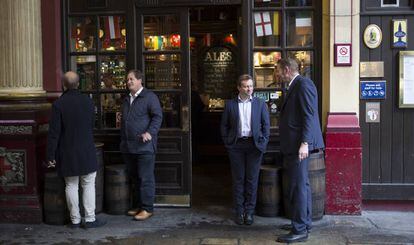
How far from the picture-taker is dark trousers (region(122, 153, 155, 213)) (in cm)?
670

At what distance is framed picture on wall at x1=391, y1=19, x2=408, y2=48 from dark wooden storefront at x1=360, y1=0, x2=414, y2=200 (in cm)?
5

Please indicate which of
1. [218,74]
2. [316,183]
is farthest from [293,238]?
[218,74]

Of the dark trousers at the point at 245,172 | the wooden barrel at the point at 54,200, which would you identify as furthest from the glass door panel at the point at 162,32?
the wooden barrel at the point at 54,200

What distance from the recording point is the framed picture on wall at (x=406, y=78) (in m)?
6.72

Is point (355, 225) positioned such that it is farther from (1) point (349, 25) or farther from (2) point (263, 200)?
(1) point (349, 25)

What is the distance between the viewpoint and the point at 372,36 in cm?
676

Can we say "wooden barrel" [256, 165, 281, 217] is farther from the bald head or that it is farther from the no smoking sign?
the bald head

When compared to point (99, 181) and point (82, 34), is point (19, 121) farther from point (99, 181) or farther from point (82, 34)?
point (82, 34)

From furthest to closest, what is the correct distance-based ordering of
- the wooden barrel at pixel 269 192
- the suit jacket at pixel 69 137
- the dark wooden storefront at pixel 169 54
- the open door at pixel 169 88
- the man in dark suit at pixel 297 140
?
1. the open door at pixel 169 88
2. the dark wooden storefront at pixel 169 54
3. the wooden barrel at pixel 269 192
4. the suit jacket at pixel 69 137
5. the man in dark suit at pixel 297 140

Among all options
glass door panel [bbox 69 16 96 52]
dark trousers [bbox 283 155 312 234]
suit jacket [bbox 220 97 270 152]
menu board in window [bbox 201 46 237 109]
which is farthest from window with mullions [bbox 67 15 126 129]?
menu board in window [bbox 201 46 237 109]

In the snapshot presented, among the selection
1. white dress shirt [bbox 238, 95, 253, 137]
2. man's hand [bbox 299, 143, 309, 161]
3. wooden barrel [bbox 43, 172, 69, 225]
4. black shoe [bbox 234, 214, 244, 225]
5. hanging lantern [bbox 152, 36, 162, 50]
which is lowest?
black shoe [bbox 234, 214, 244, 225]

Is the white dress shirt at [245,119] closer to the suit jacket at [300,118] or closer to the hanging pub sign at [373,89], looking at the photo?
the suit jacket at [300,118]

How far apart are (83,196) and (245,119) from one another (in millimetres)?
2053

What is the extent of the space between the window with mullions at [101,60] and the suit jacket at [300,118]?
242 centimetres
